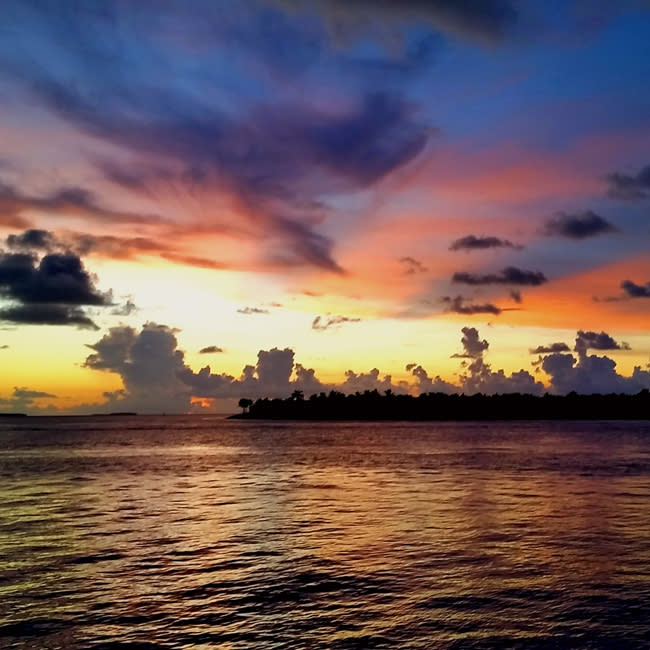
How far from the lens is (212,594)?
83.7 ft

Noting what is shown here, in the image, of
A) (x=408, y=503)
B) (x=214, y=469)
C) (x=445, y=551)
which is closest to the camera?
(x=445, y=551)

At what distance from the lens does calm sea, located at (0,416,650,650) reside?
2122 cm

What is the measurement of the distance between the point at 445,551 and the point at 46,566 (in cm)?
1836

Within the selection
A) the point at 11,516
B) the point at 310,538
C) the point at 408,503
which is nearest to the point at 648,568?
the point at 310,538

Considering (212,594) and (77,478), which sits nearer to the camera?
(212,594)

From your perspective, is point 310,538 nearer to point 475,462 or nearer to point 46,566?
point 46,566

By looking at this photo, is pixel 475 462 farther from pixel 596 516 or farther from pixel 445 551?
pixel 445 551

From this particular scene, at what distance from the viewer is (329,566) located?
30219mm

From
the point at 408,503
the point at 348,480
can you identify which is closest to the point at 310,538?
the point at 408,503

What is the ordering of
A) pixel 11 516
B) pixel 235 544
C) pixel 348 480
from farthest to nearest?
pixel 348 480 < pixel 11 516 < pixel 235 544

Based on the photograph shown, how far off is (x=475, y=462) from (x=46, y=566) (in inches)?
2797

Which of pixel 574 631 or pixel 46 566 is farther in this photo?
pixel 46 566

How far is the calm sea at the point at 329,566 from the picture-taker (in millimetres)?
21219

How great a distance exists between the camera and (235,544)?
117 feet
